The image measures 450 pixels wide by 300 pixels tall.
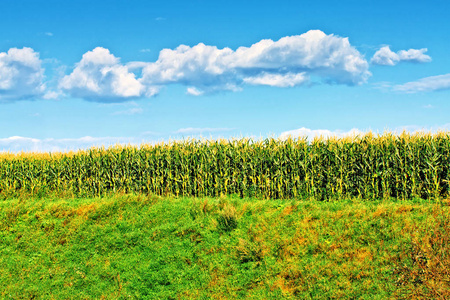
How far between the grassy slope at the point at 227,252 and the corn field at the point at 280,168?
13.0ft

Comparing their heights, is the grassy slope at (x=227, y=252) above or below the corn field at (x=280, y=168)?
below

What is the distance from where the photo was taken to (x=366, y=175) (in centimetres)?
1705

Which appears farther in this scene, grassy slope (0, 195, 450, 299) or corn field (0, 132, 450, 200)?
corn field (0, 132, 450, 200)

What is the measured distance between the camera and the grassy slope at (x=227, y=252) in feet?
30.8

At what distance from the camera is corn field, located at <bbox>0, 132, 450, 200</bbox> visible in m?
16.5

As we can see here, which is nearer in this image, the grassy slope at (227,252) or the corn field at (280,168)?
the grassy slope at (227,252)

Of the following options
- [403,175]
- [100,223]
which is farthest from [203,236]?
[403,175]

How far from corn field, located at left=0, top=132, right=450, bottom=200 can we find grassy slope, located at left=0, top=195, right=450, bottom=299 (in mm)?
3949

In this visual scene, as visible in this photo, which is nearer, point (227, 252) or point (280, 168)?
point (227, 252)

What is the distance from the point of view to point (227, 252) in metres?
11.2

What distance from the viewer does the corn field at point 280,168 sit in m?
16.5

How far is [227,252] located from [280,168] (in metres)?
7.63

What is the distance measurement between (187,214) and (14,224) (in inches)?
311

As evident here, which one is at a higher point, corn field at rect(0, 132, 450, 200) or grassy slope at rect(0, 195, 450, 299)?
corn field at rect(0, 132, 450, 200)
